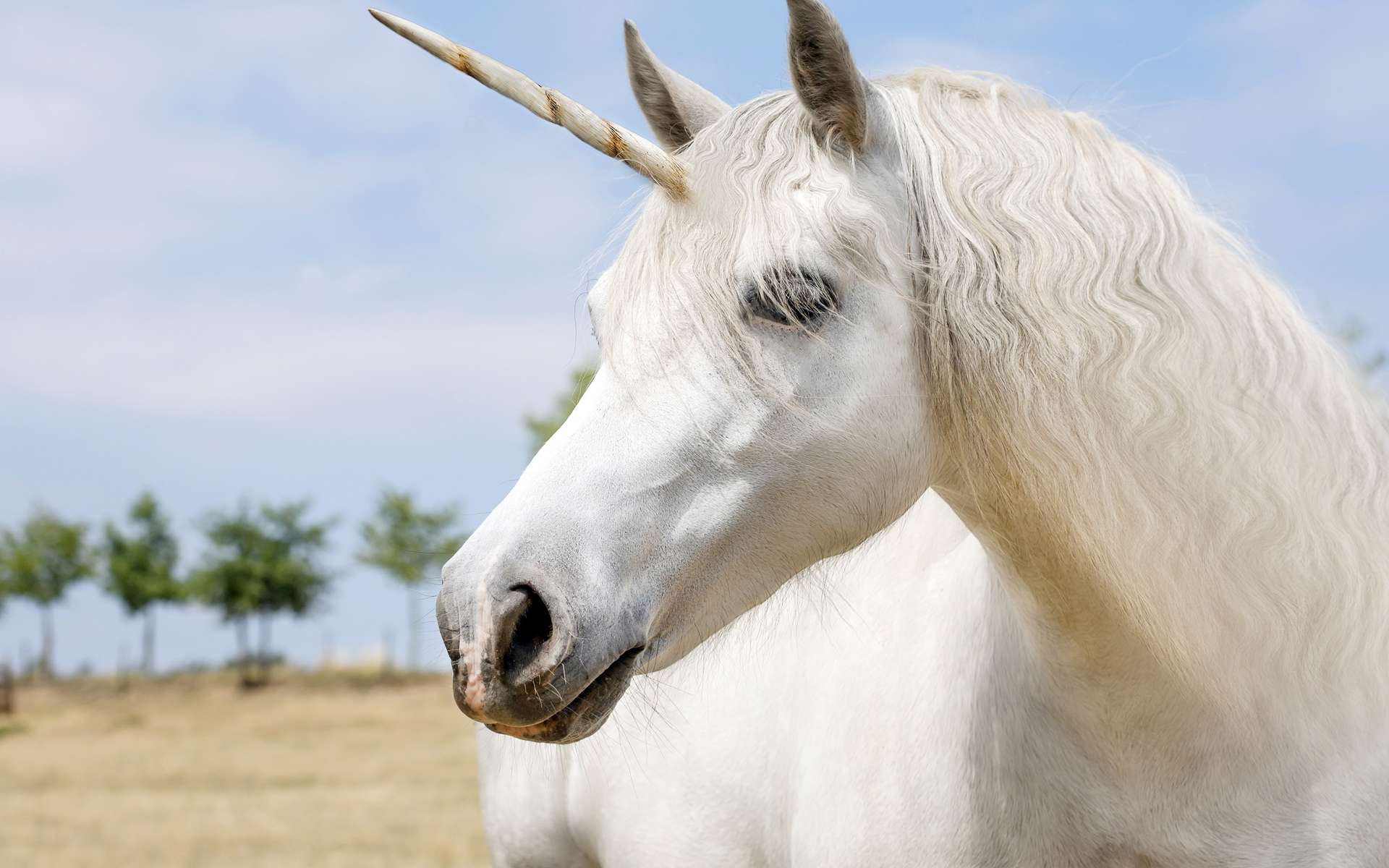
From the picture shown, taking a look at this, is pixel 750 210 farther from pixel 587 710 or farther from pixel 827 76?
pixel 587 710

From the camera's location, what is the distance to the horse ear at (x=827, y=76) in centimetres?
178

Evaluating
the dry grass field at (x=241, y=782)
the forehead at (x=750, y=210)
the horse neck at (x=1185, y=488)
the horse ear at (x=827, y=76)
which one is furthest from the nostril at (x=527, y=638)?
the dry grass field at (x=241, y=782)

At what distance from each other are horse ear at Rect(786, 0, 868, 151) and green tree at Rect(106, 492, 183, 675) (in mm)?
41824

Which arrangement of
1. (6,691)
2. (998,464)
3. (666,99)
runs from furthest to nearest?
(6,691) < (666,99) < (998,464)

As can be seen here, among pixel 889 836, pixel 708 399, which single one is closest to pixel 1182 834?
pixel 889 836

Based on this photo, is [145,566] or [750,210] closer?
[750,210]

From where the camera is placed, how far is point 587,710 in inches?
66.8

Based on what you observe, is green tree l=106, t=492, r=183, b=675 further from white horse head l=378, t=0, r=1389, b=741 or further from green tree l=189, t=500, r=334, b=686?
white horse head l=378, t=0, r=1389, b=741

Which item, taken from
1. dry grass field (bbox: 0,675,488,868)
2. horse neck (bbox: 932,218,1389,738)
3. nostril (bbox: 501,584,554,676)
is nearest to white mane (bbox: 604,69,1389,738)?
horse neck (bbox: 932,218,1389,738)

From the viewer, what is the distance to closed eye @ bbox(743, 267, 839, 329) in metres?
1.71

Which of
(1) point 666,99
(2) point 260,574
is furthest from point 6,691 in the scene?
(1) point 666,99

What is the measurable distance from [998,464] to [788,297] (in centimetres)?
45

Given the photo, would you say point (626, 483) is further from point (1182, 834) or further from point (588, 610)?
point (1182, 834)

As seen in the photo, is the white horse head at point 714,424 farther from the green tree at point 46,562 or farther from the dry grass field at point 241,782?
the green tree at point 46,562
